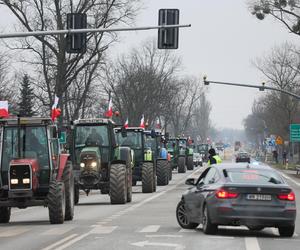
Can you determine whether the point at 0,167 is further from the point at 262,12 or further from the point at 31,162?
the point at 262,12

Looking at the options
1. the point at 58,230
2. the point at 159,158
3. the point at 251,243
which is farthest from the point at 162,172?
the point at 251,243

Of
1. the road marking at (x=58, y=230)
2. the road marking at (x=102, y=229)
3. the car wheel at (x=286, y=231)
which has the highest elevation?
the car wheel at (x=286, y=231)

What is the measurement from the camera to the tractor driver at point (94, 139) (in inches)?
1113

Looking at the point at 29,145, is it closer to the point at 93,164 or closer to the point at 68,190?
the point at 68,190

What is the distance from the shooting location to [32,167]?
19.5 meters

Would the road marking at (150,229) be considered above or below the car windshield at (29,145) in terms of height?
below

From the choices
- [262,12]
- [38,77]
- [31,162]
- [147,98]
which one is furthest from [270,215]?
[147,98]

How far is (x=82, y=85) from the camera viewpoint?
7662 cm

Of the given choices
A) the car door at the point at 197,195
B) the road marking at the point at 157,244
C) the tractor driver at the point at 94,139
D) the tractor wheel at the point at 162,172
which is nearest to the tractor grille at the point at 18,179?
the car door at the point at 197,195

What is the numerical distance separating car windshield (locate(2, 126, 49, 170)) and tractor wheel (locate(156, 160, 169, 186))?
2187 centimetres

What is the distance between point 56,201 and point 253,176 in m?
5.02

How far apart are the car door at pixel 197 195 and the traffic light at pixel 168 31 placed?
31.7ft

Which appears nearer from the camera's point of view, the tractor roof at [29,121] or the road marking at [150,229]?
the road marking at [150,229]

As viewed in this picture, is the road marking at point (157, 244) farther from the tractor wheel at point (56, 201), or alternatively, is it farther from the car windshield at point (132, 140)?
the car windshield at point (132, 140)
